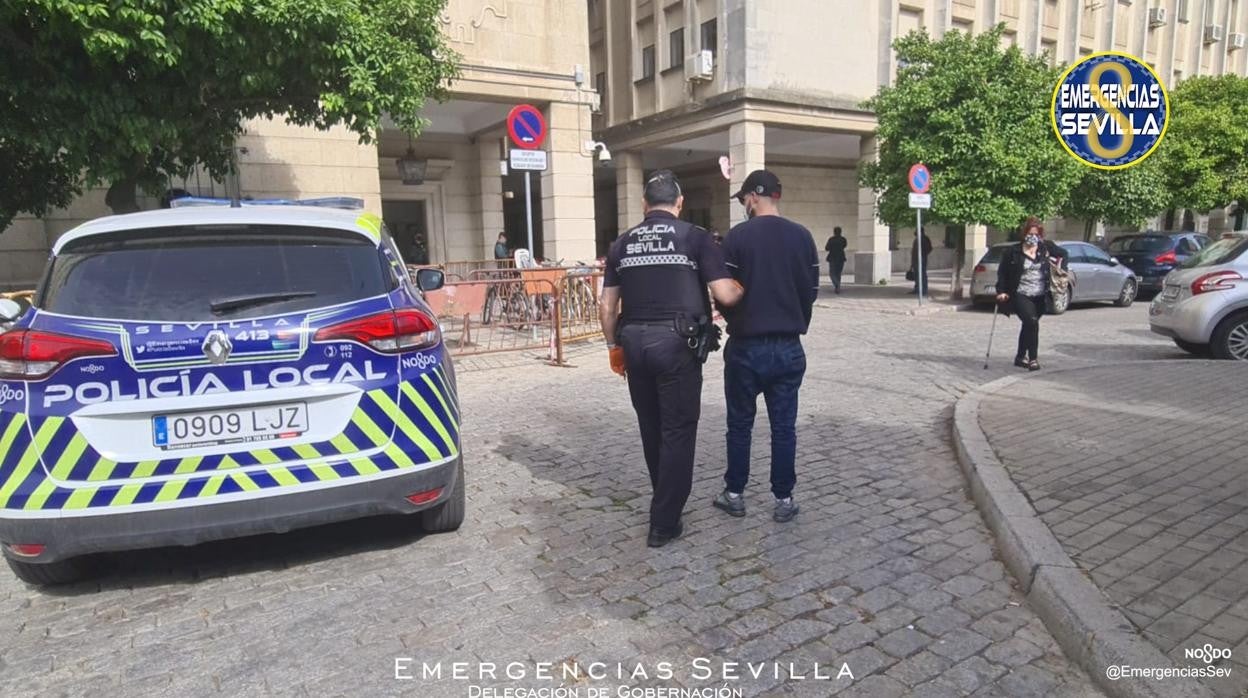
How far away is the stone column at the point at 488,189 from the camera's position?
1856 cm

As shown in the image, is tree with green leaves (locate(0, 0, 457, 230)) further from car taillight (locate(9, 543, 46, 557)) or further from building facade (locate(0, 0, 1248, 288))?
car taillight (locate(9, 543, 46, 557))

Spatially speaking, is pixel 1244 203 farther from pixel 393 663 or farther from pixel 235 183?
pixel 393 663

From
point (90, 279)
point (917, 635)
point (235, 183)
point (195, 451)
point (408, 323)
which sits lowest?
point (917, 635)

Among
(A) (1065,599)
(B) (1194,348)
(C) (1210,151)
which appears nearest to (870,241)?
(C) (1210,151)

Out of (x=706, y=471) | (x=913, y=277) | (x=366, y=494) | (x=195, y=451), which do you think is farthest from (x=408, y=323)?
(x=913, y=277)

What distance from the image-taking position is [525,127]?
33.0ft

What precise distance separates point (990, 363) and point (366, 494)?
8.11m

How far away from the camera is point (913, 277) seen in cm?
1978

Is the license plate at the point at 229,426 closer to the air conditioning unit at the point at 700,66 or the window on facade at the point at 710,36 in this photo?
the air conditioning unit at the point at 700,66

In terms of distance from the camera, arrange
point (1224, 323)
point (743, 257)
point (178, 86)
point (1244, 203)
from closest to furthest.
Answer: point (743, 257) < point (178, 86) < point (1224, 323) < point (1244, 203)

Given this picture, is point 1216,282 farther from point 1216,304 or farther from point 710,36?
point 710,36

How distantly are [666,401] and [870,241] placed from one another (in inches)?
844

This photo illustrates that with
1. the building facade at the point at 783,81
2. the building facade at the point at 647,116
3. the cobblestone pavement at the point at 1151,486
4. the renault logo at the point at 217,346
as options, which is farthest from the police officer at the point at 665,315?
the building facade at the point at 783,81

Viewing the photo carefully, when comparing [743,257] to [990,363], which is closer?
[743,257]
